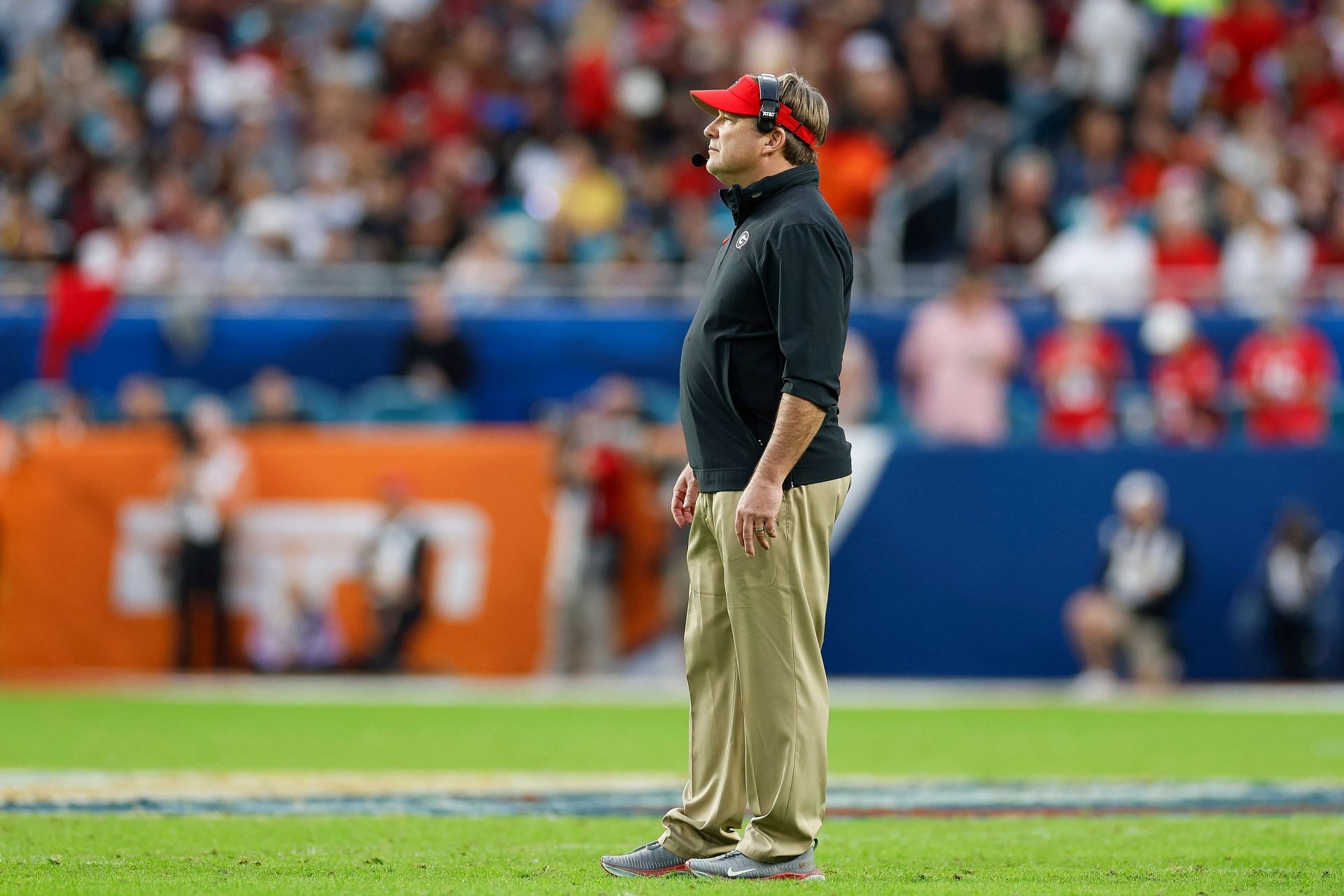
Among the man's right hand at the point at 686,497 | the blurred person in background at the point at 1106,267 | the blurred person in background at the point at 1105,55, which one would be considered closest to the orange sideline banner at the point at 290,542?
the blurred person in background at the point at 1106,267

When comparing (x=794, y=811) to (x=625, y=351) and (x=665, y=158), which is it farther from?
(x=665, y=158)

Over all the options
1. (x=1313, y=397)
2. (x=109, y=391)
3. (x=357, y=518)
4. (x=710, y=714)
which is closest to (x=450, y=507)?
(x=357, y=518)

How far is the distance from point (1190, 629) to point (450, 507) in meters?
5.56

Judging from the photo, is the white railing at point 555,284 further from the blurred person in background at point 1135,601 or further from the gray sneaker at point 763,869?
the gray sneaker at point 763,869

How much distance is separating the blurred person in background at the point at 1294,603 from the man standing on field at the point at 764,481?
8.97 meters

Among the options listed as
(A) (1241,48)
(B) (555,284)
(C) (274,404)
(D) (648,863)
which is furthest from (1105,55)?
(D) (648,863)

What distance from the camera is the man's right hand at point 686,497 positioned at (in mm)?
5422

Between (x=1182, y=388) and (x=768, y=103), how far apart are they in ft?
31.3

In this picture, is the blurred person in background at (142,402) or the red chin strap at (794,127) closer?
the red chin strap at (794,127)

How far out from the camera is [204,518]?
13.8 meters

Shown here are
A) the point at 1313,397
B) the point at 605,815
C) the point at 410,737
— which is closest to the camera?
the point at 605,815

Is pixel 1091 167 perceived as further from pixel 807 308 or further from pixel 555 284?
pixel 807 308

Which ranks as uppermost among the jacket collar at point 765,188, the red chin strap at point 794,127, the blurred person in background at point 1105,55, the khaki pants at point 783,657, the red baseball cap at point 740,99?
the blurred person in background at point 1105,55

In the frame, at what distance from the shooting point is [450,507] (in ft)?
46.1
